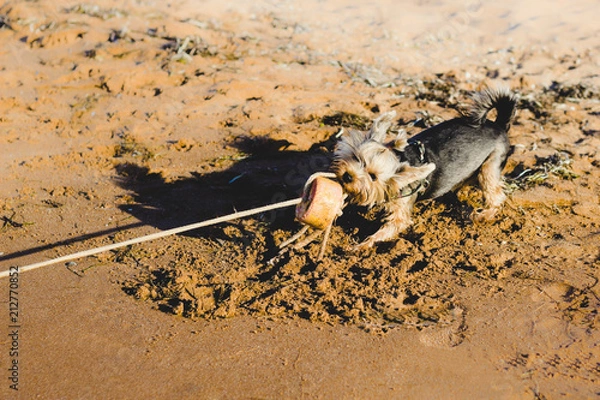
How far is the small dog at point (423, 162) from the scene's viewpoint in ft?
15.8

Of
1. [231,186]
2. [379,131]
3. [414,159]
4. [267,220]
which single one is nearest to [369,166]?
[379,131]

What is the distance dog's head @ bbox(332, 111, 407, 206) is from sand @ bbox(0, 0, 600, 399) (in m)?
0.60

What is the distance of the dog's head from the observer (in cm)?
478

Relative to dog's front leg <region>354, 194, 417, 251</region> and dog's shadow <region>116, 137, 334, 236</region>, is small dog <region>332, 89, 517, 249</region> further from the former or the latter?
dog's shadow <region>116, 137, 334, 236</region>

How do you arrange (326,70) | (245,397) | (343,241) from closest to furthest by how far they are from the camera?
(245,397) → (343,241) → (326,70)

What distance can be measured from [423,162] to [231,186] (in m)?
2.41

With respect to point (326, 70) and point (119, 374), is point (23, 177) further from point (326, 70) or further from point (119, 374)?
point (326, 70)

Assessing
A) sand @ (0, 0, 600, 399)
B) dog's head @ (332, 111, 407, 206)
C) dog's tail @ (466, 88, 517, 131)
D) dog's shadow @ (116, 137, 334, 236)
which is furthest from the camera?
dog's shadow @ (116, 137, 334, 236)

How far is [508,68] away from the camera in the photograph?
9.91 m

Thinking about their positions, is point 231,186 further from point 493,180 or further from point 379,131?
point 493,180

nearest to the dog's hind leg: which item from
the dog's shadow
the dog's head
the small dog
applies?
the small dog

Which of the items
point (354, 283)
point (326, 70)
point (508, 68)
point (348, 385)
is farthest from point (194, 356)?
point (508, 68)

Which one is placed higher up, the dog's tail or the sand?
the dog's tail

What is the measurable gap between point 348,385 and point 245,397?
26.5 inches
